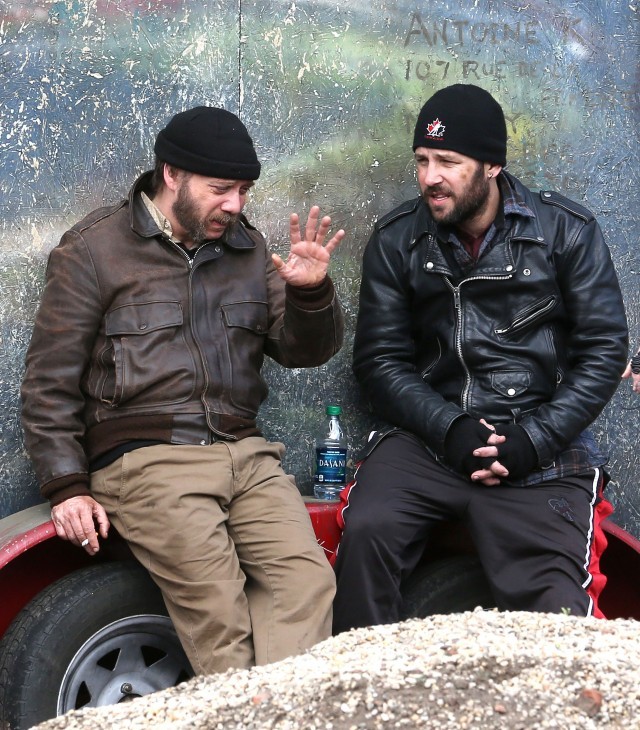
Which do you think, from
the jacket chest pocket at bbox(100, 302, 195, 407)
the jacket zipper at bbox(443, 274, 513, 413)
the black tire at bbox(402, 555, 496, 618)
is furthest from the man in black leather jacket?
the jacket chest pocket at bbox(100, 302, 195, 407)

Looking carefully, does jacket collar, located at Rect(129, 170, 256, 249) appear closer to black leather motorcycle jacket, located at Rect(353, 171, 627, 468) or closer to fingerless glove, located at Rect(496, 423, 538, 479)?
black leather motorcycle jacket, located at Rect(353, 171, 627, 468)

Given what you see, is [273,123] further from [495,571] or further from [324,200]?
[495,571]

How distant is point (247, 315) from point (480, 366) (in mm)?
967

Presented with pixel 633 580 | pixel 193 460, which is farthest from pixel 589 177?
pixel 193 460

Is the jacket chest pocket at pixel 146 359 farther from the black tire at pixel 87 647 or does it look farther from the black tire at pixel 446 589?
the black tire at pixel 446 589

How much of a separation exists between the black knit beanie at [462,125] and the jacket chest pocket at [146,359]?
1282 mm

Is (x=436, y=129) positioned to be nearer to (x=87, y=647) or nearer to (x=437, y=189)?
(x=437, y=189)

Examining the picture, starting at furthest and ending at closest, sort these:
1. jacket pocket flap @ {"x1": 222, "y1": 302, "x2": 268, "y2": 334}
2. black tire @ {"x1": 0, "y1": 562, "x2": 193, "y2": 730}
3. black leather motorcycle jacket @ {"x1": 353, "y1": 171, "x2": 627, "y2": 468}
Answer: black leather motorcycle jacket @ {"x1": 353, "y1": 171, "x2": 627, "y2": 468} < jacket pocket flap @ {"x1": 222, "y1": 302, "x2": 268, "y2": 334} < black tire @ {"x1": 0, "y1": 562, "x2": 193, "y2": 730}

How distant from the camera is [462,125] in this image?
15.2 ft

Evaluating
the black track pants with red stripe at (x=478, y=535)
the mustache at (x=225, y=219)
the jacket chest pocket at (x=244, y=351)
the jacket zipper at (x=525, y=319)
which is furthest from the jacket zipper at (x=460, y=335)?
the mustache at (x=225, y=219)

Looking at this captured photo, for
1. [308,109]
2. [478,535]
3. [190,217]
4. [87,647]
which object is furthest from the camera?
[308,109]

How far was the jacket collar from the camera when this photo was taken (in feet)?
13.9

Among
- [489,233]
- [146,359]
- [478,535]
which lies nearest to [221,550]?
[146,359]

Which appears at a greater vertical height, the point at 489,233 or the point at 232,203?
the point at 232,203
